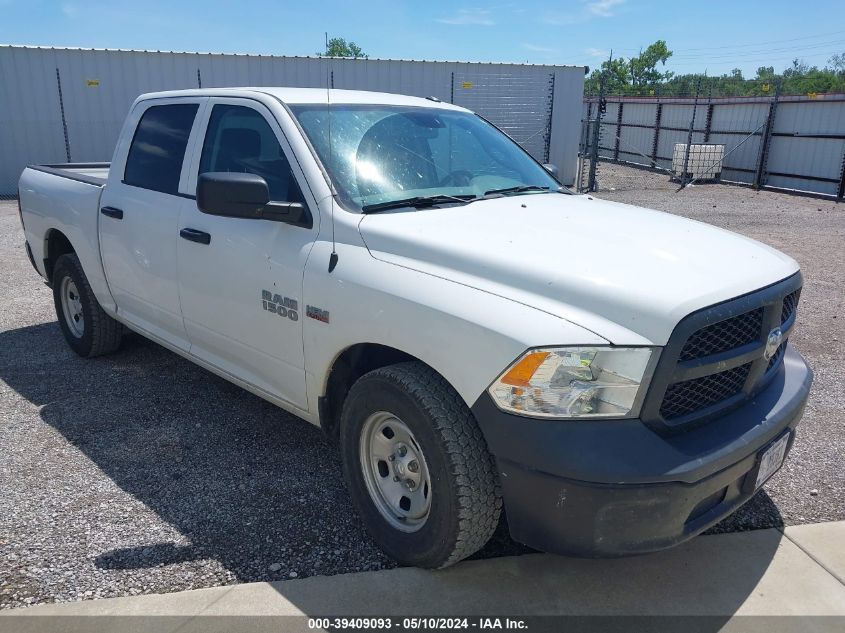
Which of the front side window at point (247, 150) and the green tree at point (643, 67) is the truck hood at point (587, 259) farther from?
the green tree at point (643, 67)

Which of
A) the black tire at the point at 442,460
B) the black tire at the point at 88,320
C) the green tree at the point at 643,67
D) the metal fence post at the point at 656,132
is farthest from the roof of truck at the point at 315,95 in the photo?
the green tree at the point at 643,67

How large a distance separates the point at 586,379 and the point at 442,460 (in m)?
0.63

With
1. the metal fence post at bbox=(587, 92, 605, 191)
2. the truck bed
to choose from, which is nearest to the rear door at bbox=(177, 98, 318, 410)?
the truck bed

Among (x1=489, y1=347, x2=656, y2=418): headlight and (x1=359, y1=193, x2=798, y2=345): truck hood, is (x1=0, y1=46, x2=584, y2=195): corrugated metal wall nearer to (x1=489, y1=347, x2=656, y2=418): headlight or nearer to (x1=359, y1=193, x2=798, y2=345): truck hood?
(x1=359, y1=193, x2=798, y2=345): truck hood

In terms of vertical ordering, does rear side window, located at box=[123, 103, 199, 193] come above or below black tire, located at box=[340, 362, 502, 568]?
above

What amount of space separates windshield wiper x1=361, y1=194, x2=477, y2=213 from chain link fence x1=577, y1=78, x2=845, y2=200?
13.3 m

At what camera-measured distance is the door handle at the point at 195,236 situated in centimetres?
376

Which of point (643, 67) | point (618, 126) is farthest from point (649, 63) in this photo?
point (618, 126)

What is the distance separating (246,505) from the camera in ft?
11.5

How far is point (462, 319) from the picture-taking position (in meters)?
2.54

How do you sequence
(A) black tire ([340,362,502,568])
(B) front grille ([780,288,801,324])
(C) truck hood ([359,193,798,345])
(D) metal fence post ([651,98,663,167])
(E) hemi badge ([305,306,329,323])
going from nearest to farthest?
(C) truck hood ([359,193,798,345]), (A) black tire ([340,362,502,568]), (B) front grille ([780,288,801,324]), (E) hemi badge ([305,306,329,323]), (D) metal fence post ([651,98,663,167])

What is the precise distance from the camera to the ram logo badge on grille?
9.09ft

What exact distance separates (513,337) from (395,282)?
0.64 meters

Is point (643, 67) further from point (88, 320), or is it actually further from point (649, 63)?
point (88, 320)
